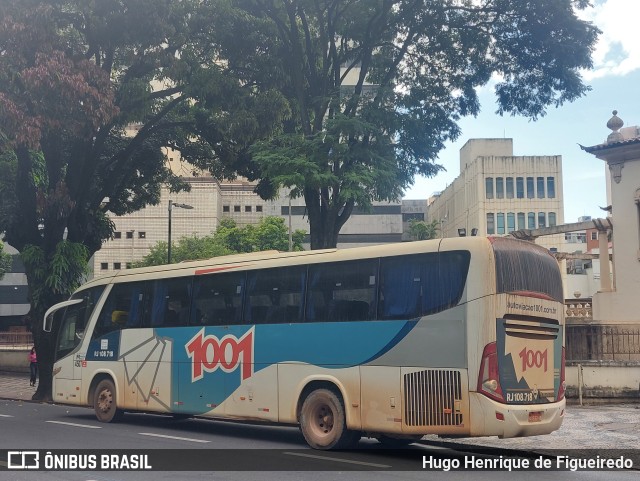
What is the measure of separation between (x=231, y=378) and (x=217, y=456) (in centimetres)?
332

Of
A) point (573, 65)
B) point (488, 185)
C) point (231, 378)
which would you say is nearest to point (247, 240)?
point (488, 185)

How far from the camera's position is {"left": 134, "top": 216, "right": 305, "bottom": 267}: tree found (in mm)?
70375

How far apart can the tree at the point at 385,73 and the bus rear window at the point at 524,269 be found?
8.22 m

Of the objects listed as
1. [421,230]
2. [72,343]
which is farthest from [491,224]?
[72,343]

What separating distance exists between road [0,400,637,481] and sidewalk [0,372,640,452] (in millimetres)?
1008

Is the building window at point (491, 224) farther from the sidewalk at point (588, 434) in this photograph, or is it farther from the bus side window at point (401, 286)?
the bus side window at point (401, 286)

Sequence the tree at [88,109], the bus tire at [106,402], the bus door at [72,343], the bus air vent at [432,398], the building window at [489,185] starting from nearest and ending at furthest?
the bus air vent at [432,398] → the bus tire at [106,402] → the bus door at [72,343] → the tree at [88,109] → the building window at [489,185]

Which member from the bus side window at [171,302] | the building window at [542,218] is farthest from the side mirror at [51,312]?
the building window at [542,218]

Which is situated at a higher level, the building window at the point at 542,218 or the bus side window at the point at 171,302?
the building window at the point at 542,218

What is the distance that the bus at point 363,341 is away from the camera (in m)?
12.5

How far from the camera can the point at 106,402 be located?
19.0 metres

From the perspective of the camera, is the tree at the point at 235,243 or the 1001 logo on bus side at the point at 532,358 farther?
the tree at the point at 235,243

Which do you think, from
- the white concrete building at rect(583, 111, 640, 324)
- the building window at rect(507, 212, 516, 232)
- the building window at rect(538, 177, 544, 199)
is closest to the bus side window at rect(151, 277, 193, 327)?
the white concrete building at rect(583, 111, 640, 324)

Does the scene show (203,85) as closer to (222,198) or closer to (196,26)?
(196,26)
